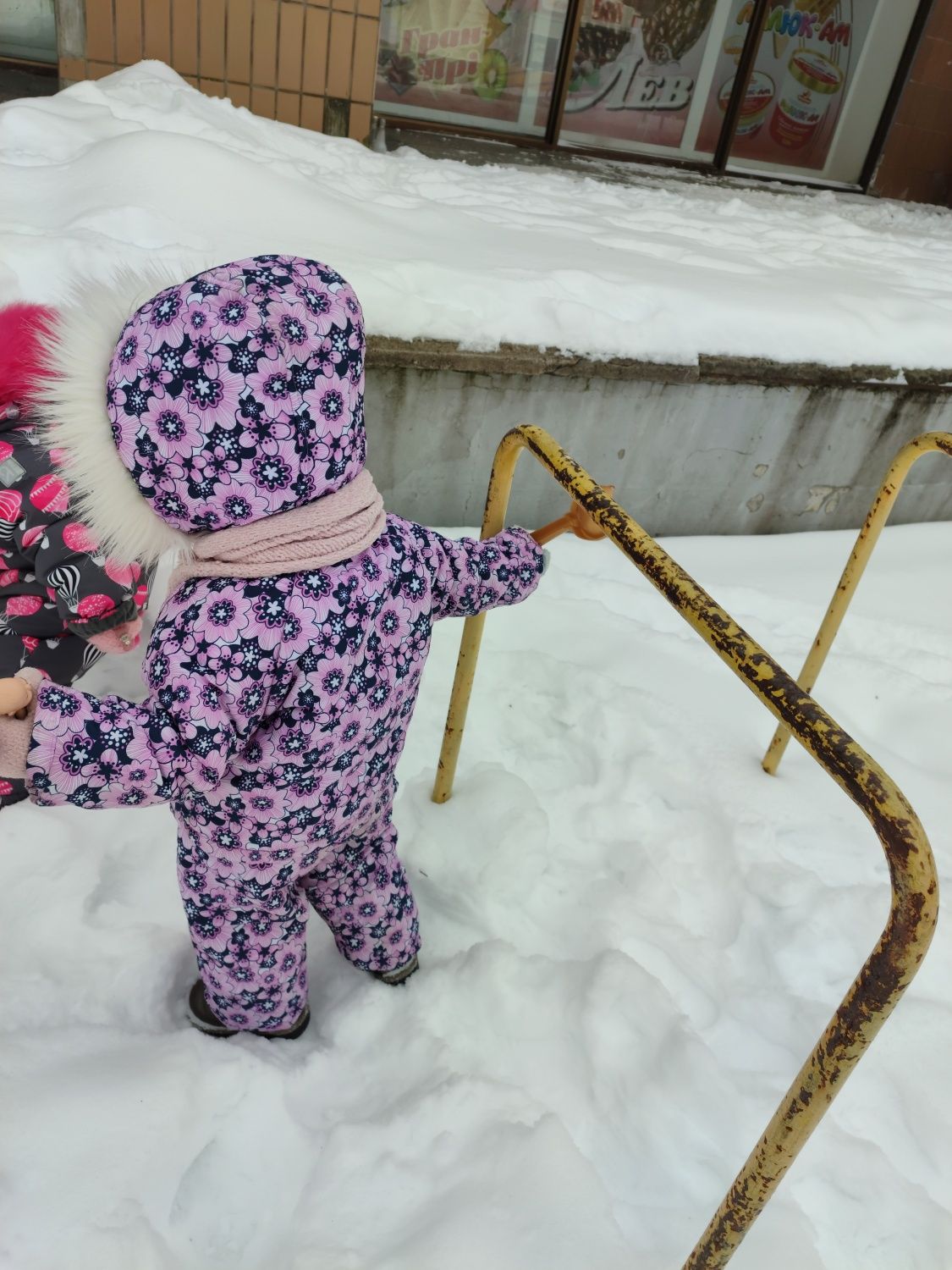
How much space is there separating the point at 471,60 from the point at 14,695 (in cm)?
609

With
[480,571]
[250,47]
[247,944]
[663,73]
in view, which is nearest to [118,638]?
[247,944]

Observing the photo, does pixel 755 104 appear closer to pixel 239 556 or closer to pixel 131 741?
pixel 239 556

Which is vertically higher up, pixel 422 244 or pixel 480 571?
pixel 422 244

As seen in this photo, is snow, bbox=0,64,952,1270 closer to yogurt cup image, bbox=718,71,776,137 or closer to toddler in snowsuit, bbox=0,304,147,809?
toddler in snowsuit, bbox=0,304,147,809

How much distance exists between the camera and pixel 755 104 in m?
6.66

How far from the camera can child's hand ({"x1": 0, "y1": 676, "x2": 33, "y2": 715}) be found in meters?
0.92

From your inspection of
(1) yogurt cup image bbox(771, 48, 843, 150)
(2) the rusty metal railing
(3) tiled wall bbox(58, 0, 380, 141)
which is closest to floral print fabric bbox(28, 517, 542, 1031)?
(2) the rusty metal railing

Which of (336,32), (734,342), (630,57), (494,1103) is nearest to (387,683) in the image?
(494,1103)

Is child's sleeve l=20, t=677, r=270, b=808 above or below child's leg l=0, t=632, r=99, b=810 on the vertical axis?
Answer: above

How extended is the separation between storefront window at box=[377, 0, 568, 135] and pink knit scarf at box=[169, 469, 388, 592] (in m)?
5.48

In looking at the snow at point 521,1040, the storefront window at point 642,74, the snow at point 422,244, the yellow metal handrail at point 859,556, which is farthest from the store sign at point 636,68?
the snow at point 521,1040

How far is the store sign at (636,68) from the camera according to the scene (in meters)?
5.93

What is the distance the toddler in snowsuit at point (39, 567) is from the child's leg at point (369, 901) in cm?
68

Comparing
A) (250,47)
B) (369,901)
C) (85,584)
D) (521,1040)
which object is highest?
(250,47)
